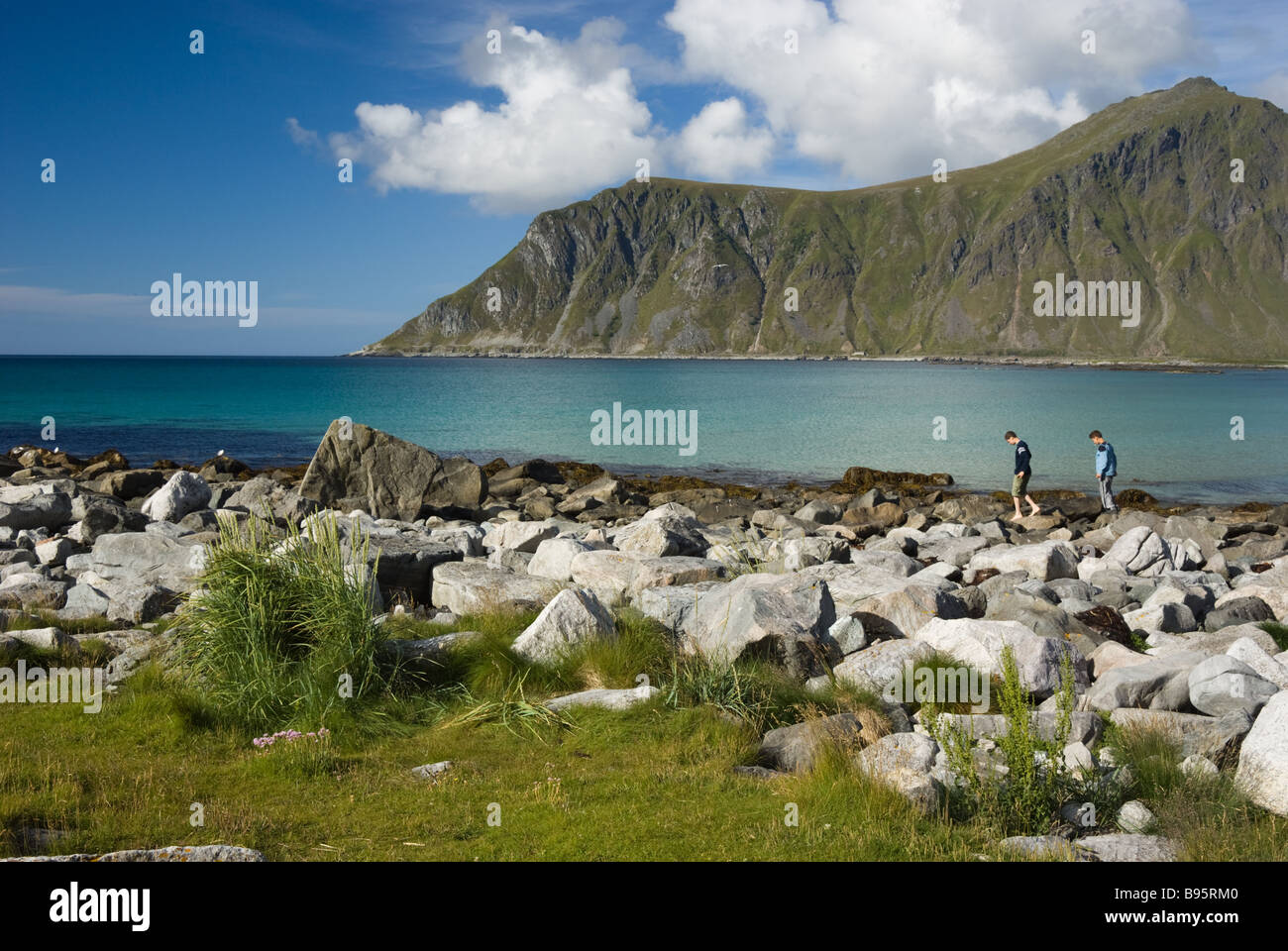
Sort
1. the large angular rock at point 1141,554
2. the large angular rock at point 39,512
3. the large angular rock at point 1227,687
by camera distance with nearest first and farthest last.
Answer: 1. the large angular rock at point 1227,687
2. the large angular rock at point 1141,554
3. the large angular rock at point 39,512

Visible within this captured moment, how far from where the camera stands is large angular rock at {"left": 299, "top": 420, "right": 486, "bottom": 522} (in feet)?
83.6

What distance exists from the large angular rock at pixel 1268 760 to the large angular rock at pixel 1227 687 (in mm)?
1011

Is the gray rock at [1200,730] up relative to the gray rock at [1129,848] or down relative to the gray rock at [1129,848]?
up

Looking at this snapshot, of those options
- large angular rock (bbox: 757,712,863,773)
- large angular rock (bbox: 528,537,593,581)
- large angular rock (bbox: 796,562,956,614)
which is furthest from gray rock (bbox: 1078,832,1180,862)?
large angular rock (bbox: 528,537,593,581)

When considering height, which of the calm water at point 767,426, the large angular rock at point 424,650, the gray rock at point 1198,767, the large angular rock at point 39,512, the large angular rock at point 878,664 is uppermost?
the calm water at point 767,426

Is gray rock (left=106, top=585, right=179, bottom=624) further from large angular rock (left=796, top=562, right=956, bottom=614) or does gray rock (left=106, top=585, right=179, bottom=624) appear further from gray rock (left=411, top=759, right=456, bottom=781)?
large angular rock (left=796, top=562, right=956, bottom=614)

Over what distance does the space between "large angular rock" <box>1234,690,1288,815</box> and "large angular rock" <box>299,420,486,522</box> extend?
21197mm

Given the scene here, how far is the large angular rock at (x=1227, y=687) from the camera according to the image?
9.19 metres

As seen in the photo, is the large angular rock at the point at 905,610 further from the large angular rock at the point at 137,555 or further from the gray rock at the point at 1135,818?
the large angular rock at the point at 137,555

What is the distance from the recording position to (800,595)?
11.4m

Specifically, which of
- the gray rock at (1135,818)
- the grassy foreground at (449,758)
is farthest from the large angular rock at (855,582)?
the gray rock at (1135,818)
